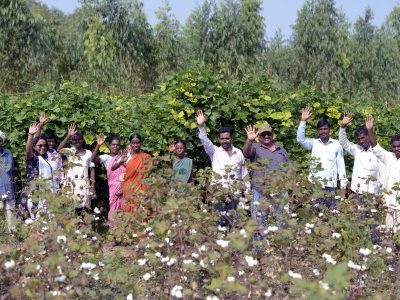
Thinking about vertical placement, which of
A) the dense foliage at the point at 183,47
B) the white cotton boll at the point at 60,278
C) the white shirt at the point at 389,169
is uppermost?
the dense foliage at the point at 183,47

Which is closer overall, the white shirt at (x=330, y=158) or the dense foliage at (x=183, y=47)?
the white shirt at (x=330, y=158)

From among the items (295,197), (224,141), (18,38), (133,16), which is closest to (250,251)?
(295,197)

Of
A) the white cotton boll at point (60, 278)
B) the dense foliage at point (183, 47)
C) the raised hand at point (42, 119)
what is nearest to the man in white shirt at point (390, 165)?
the raised hand at point (42, 119)

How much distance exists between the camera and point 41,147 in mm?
6844

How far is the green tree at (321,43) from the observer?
90.3 feet

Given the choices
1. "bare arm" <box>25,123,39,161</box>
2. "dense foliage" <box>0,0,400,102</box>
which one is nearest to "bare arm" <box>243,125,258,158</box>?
"bare arm" <box>25,123,39,161</box>

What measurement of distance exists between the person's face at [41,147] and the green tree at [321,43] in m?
21.5

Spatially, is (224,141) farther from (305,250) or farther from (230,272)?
(230,272)

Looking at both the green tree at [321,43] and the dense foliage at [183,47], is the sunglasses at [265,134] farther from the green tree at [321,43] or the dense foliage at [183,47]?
the green tree at [321,43]

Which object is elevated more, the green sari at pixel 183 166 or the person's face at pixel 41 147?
the person's face at pixel 41 147

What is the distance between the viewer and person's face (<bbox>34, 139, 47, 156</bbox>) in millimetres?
6844

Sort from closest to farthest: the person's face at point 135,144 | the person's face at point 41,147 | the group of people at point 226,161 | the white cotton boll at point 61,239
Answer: the white cotton boll at point 61,239 → the group of people at point 226,161 → the person's face at point 41,147 → the person's face at point 135,144

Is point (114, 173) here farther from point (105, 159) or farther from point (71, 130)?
point (71, 130)

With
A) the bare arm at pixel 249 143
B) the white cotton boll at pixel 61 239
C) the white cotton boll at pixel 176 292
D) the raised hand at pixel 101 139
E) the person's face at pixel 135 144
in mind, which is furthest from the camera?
the raised hand at pixel 101 139
